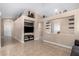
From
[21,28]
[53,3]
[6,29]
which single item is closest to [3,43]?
[6,29]

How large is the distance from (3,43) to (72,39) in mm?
1130

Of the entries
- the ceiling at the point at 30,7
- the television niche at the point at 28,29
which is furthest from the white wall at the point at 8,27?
the television niche at the point at 28,29

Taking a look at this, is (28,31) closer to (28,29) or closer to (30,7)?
(28,29)

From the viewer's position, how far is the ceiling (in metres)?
1.89

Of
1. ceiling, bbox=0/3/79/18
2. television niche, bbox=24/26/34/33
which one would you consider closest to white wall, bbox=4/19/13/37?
ceiling, bbox=0/3/79/18

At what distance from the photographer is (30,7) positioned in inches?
75.6

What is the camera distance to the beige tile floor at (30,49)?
187 centimetres

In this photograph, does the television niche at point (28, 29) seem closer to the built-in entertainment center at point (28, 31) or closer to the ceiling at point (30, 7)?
the built-in entertainment center at point (28, 31)

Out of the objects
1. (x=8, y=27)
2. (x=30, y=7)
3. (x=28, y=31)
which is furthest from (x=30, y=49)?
(x=30, y=7)

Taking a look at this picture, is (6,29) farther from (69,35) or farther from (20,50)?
(69,35)

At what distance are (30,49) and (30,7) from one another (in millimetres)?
707

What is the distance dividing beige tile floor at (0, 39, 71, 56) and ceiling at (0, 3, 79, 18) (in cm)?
47

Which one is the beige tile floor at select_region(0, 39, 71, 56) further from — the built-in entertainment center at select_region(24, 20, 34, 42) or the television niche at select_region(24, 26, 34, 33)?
the television niche at select_region(24, 26, 34, 33)

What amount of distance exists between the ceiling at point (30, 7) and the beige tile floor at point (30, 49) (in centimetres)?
47
